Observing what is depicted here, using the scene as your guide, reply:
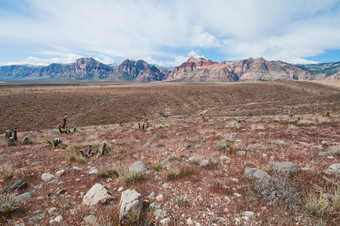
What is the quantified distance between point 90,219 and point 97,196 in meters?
0.80

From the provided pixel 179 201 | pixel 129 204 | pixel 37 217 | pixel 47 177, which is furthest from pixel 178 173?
pixel 47 177

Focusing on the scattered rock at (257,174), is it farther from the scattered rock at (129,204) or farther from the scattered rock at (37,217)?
the scattered rock at (37,217)

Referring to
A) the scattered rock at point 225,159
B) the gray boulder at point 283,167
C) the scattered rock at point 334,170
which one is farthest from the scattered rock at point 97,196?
the scattered rock at point 334,170

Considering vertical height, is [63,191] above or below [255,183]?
below

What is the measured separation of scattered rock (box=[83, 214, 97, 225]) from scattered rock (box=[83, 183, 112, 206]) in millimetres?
513

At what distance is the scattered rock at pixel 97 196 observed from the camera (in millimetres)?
4078

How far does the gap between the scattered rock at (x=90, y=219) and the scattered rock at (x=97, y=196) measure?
20.2 inches

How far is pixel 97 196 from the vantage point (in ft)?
13.8

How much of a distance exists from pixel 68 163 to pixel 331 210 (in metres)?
9.11

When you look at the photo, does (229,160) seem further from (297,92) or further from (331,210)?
(297,92)

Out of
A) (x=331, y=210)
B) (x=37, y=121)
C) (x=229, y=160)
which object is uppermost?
(x=331, y=210)

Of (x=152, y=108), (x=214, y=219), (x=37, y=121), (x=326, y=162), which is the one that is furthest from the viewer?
(x=152, y=108)

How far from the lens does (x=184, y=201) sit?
3.84 meters

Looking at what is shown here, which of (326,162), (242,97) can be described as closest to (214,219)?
(326,162)
